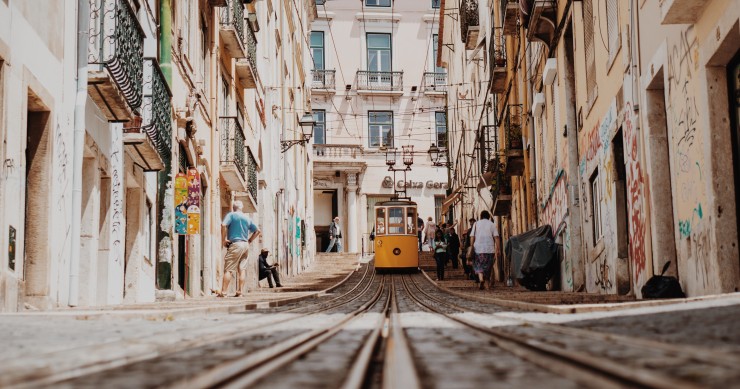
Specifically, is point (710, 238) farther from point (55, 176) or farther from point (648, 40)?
point (55, 176)

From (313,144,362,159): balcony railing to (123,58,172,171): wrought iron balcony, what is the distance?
1280 inches

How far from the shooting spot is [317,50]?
4925 cm

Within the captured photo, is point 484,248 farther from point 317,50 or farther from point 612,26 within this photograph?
point 317,50

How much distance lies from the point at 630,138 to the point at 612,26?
6.10 ft

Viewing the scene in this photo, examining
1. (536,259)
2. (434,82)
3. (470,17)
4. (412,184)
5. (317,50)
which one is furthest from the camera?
(434,82)

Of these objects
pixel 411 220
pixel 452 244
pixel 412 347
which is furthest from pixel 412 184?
pixel 412 347

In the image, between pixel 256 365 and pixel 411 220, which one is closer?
pixel 256 365

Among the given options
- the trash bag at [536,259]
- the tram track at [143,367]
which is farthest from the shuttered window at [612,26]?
the tram track at [143,367]

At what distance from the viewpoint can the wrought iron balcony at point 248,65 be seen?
73.8 ft

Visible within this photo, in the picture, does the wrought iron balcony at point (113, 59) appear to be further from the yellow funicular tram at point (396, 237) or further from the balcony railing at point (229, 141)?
the yellow funicular tram at point (396, 237)

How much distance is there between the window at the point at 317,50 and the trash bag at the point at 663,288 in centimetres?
3994

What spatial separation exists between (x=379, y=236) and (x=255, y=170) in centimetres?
1011

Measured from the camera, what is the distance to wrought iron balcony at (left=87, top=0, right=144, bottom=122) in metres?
11.1

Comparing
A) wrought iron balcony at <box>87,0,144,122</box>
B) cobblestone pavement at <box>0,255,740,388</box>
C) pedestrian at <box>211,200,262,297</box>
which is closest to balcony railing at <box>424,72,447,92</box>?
pedestrian at <box>211,200,262,297</box>
